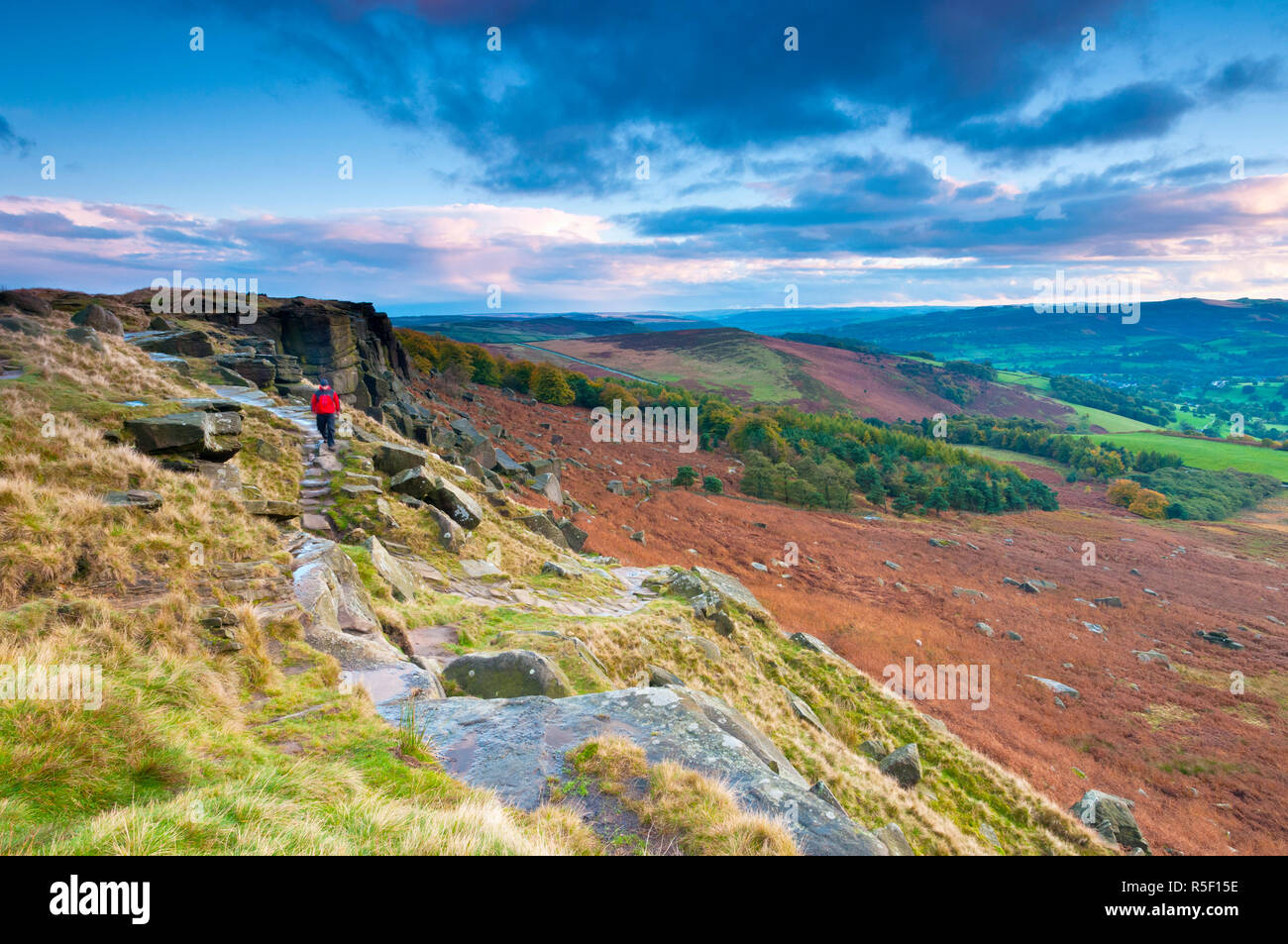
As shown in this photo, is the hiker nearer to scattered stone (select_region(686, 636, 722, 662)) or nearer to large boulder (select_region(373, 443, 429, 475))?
large boulder (select_region(373, 443, 429, 475))

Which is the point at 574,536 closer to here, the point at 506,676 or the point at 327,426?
the point at 327,426

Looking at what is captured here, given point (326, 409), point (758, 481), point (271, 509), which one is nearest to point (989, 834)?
point (271, 509)

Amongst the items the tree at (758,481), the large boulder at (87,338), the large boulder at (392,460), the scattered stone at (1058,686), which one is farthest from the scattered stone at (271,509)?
the tree at (758,481)

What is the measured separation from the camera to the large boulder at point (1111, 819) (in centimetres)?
1482

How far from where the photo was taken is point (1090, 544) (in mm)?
55688

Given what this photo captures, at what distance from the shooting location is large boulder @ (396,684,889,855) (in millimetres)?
5629

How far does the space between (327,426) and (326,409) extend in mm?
690

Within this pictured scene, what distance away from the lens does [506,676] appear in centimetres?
881

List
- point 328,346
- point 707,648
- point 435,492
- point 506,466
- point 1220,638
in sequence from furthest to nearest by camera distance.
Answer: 1. point 328,346
2. point 1220,638
3. point 506,466
4. point 435,492
5. point 707,648

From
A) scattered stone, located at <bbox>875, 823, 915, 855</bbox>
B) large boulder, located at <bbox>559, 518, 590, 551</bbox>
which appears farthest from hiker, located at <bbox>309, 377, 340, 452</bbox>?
scattered stone, located at <bbox>875, 823, 915, 855</bbox>

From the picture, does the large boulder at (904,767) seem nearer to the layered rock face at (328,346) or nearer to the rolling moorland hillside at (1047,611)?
the rolling moorland hillside at (1047,611)

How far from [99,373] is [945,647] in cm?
3529
